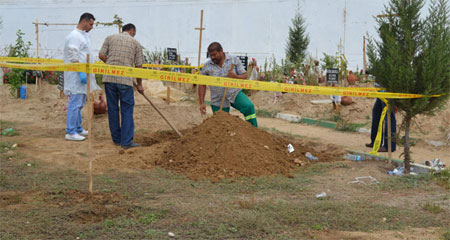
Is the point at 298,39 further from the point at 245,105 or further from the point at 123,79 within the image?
the point at 123,79

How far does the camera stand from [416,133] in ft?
33.1

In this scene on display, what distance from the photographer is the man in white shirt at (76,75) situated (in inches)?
328

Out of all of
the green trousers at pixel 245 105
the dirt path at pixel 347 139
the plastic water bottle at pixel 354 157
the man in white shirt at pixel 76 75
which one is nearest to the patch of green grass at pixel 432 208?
the dirt path at pixel 347 139

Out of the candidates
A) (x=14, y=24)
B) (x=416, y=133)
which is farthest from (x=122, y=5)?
(x=416, y=133)

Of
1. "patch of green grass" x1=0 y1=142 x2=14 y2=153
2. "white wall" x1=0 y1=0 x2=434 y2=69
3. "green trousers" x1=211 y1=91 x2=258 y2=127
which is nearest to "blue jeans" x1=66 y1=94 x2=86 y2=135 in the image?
"patch of green grass" x1=0 y1=142 x2=14 y2=153

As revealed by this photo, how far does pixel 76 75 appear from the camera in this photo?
8484 millimetres

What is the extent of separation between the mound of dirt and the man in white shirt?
222 centimetres

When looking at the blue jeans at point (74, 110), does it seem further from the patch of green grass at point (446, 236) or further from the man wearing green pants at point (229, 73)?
the patch of green grass at point (446, 236)

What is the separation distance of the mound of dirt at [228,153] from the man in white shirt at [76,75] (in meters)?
2.22

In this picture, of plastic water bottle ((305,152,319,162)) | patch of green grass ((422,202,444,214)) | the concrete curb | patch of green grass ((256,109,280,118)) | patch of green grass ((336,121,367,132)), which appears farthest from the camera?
patch of green grass ((256,109,280,118))

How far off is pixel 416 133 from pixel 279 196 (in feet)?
19.4

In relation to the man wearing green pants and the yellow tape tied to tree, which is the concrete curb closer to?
the man wearing green pants

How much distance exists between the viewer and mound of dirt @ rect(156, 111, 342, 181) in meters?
6.28

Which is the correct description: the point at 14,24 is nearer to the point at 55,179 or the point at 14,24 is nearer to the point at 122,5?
the point at 122,5
